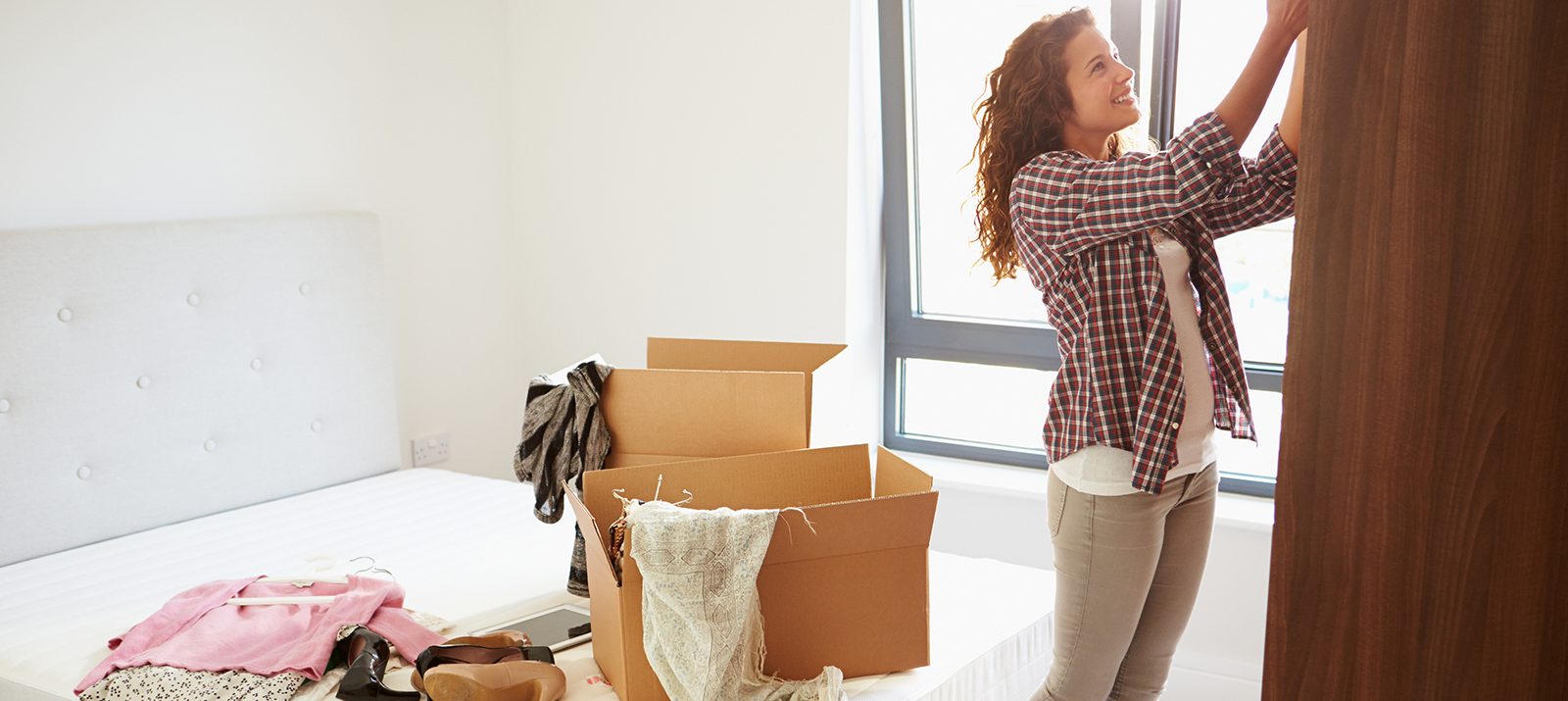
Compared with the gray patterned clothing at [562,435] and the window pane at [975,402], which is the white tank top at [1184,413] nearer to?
the gray patterned clothing at [562,435]

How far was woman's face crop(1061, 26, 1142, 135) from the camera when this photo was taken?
5.31 feet

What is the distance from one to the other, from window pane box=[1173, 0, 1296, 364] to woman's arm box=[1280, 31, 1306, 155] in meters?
1.28

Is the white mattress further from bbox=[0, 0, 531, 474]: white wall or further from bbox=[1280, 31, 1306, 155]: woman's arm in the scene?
bbox=[1280, 31, 1306, 155]: woman's arm

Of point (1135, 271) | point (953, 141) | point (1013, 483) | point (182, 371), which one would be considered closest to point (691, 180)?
point (953, 141)

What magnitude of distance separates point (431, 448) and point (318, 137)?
899mm

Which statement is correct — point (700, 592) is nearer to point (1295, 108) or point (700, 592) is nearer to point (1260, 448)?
point (1295, 108)

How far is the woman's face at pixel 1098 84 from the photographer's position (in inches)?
63.7

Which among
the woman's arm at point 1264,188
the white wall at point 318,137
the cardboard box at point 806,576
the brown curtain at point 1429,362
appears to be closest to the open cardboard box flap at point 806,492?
the cardboard box at point 806,576

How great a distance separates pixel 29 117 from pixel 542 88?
135cm

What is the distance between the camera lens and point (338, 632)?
→ 5.87 ft

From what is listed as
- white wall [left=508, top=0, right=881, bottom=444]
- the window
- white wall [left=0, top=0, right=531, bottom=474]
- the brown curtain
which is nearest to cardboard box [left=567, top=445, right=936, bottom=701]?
the brown curtain

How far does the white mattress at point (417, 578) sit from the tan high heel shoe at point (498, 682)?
5cm

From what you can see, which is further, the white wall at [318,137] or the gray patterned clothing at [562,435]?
the white wall at [318,137]

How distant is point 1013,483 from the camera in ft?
9.57
